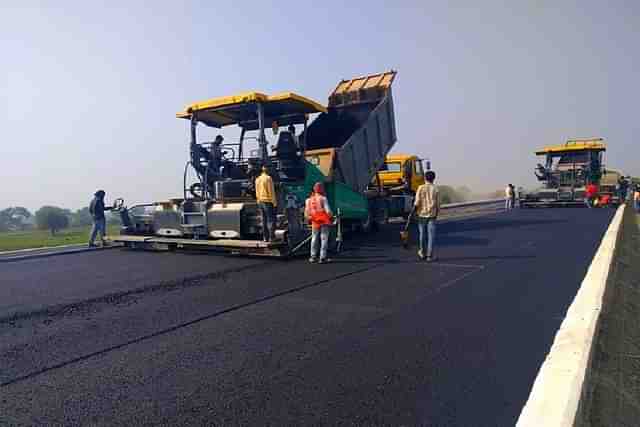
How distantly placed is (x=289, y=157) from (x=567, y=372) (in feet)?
21.9

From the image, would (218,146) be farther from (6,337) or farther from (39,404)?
(39,404)

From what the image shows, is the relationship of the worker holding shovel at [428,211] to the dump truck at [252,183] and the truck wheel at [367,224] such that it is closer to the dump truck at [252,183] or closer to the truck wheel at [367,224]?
the dump truck at [252,183]

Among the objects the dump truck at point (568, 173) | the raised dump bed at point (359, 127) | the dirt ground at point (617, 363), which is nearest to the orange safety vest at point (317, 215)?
the raised dump bed at point (359, 127)

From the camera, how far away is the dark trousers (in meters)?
7.30

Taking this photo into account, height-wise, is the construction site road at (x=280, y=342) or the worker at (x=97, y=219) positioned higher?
the worker at (x=97, y=219)

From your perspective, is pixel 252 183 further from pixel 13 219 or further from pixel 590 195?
pixel 13 219

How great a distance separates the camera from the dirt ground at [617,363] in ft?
7.89

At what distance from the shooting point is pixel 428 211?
742 centimetres

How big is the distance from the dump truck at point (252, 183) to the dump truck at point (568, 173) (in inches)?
537

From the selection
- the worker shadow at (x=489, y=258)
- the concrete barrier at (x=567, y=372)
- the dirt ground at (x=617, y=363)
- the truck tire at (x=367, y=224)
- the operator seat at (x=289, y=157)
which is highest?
the operator seat at (x=289, y=157)

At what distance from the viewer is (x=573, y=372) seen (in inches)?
103

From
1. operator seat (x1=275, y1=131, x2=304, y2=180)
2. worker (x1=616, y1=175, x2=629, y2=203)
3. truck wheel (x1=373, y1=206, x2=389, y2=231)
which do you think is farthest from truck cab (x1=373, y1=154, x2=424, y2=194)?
worker (x1=616, y1=175, x2=629, y2=203)

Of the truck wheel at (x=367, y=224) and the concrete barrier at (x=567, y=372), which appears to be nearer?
the concrete barrier at (x=567, y=372)

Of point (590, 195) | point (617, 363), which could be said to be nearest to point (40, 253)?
point (617, 363)
